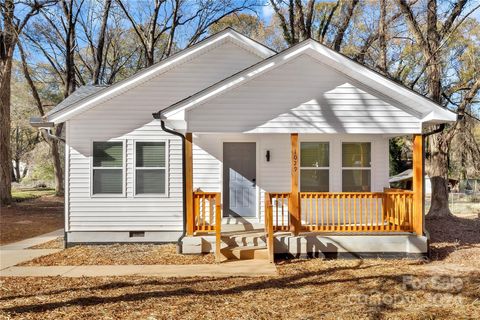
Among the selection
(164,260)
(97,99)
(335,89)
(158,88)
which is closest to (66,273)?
(164,260)

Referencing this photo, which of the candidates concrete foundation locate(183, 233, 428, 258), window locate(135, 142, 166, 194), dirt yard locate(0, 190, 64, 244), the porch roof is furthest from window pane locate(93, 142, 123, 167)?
concrete foundation locate(183, 233, 428, 258)

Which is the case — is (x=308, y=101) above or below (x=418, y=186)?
above

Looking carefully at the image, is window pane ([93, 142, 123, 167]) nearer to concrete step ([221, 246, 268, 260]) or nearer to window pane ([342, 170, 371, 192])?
concrete step ([221, 246, 268, 260])

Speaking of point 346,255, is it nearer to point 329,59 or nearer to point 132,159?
point 329,59

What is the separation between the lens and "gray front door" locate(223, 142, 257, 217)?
10438mm

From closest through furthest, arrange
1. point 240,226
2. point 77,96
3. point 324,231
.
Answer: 1. point 324,231
2. point 240,226
3. point 77,96

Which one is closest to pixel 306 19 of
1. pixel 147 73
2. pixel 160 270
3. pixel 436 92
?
pixel 436 92

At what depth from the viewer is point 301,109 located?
333 inches

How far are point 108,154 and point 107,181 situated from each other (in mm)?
705

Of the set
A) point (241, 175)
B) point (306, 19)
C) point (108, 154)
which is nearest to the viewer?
point (108, 154)

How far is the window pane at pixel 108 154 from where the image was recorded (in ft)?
33.4

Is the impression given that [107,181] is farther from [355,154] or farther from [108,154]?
[355,154]

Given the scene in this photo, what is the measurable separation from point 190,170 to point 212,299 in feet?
11.0

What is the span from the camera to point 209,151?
407 inches
